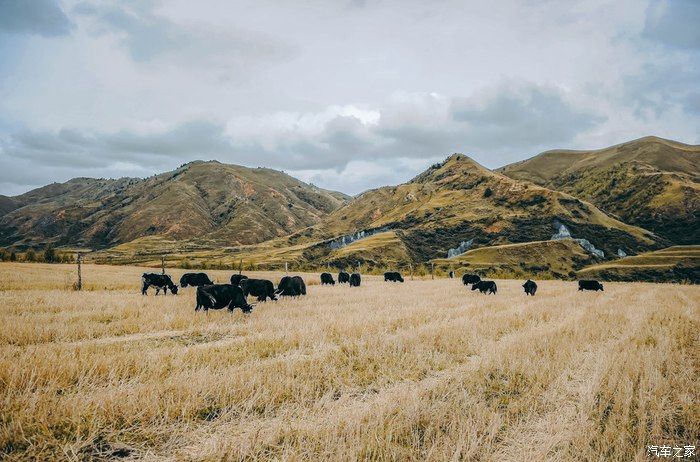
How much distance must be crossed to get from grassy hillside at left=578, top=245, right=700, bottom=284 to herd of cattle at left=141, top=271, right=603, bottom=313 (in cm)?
10569

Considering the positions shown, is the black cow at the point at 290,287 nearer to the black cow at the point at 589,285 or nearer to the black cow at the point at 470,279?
the black cow at the point at 470,279

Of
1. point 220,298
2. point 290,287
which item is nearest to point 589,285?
point 290,287

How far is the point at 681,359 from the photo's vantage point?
8.48 metres

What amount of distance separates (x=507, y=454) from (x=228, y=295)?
13.7 metres

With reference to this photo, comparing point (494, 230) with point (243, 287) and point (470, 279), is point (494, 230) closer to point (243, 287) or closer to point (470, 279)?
point (470, 279)

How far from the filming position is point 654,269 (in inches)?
4606

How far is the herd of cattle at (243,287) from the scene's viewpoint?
1577 centimetres

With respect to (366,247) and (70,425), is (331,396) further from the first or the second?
(366,247)

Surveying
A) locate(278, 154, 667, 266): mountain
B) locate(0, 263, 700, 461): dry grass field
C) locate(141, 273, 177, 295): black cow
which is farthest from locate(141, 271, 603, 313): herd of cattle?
locate(278, 154, 667, 266): mountain

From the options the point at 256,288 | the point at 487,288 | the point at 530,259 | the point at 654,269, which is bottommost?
the point at 654,269

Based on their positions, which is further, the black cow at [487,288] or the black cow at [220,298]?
the black cow at [487,288]

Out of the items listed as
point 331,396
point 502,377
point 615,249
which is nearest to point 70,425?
point 331,396

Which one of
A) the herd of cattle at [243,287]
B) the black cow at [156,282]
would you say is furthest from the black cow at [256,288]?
the black cow at [156,282]

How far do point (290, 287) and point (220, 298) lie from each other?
7632 mm
